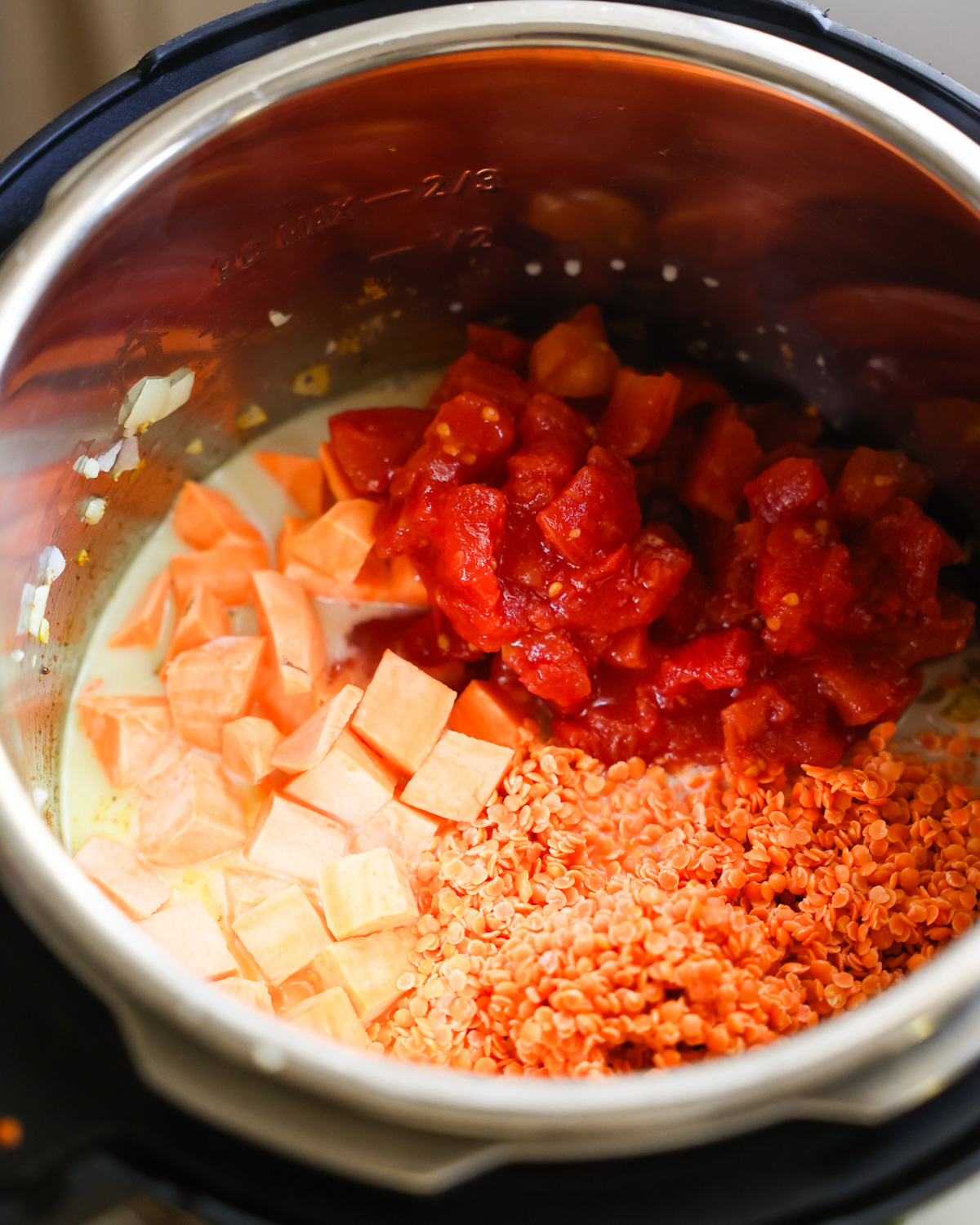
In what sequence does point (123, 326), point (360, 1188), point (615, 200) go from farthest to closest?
1. point (615, 200)
2. point (123, 326)
3. point (360, 1188)

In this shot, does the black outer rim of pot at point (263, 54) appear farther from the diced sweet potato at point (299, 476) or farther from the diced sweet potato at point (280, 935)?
the diced sweet potato at point (280, 935)

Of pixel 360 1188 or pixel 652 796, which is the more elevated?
→ pixel 360 1188

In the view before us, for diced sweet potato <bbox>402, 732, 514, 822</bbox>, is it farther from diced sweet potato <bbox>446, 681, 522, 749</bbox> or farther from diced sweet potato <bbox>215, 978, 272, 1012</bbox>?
diced sweet potato <bbox>215, 978, 272, 1012</bbox>

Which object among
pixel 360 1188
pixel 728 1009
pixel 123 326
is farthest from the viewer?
pixel 123 326

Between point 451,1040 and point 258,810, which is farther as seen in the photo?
point 258,810

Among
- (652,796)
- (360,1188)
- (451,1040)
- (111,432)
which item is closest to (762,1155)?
(360,1188)

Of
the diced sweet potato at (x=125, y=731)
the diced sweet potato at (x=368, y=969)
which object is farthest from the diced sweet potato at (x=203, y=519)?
the diced sweet potato at (x=368, y=969)

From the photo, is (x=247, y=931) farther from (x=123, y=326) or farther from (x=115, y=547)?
(x=123, y=326)
